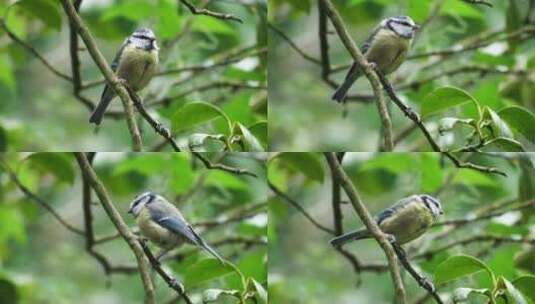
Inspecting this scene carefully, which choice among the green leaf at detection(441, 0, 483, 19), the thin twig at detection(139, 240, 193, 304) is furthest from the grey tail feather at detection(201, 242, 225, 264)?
the green leaf at detection(441, 0, 483, 19)

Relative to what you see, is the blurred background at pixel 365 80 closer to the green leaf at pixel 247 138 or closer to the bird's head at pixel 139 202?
the green leaf at pixel 247 138

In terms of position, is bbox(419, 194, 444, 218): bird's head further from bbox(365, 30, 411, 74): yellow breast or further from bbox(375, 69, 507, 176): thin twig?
bbox(365, 30, 411, 74): yellow breast

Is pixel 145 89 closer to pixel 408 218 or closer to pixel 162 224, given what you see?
pixel 162 224

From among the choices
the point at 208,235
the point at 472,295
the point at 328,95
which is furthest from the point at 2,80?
the point at 472,295

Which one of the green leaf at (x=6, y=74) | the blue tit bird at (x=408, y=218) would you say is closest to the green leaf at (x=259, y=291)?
the blue tit bird at (x=408, y=218)

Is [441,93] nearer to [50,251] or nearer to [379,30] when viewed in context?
[379,30]

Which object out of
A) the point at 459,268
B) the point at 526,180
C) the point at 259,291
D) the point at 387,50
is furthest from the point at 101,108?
the point at 526,180
